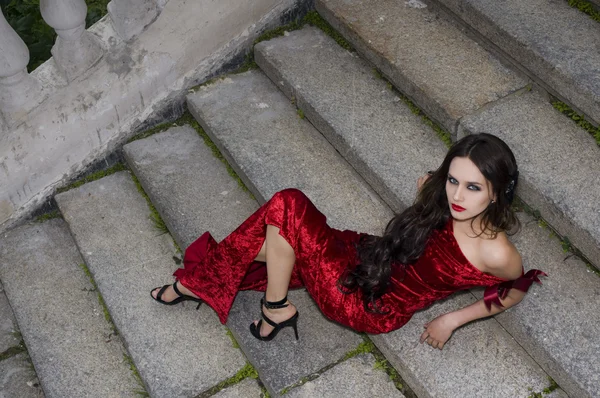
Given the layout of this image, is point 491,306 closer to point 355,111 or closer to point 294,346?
point 294,346

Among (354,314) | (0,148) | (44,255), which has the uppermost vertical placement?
(0,148)

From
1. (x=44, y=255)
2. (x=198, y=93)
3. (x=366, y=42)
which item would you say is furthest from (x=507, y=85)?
(x=44, y=255)

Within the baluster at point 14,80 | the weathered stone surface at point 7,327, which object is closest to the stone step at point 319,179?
the baluster at point 14,80

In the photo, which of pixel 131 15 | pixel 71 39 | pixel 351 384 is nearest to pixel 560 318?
pixel 351 384

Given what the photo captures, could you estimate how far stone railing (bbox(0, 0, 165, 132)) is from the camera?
3.68 m

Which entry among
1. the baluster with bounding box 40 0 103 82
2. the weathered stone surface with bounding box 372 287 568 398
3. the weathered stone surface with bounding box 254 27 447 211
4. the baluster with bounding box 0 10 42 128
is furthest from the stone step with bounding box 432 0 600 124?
the baluster with bounding box 0 10 42 128

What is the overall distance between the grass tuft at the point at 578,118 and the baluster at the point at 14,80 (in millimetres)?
2617

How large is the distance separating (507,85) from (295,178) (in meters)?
1.17

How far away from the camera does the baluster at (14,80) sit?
3650mm

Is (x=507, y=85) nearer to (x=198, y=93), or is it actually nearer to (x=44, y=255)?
(x=198, y=93)

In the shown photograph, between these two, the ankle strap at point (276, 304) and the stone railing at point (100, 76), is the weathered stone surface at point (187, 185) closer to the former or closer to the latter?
the stone railing at point (100, 76)

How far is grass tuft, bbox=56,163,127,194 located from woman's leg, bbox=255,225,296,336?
55.2 inches

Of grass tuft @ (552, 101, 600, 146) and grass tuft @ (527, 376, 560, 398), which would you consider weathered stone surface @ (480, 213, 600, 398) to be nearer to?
grass tuft @ (527, 376, 560, 398)

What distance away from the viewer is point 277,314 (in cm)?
335
